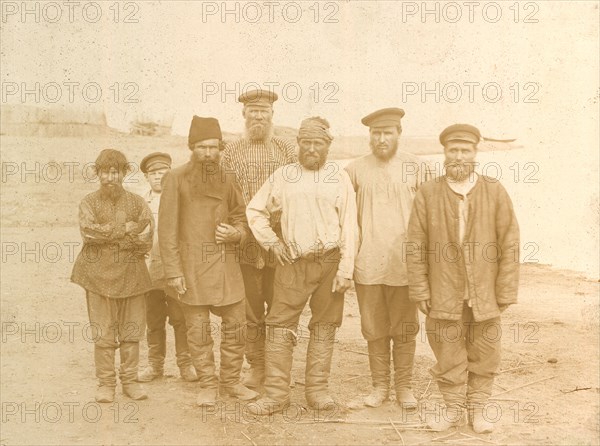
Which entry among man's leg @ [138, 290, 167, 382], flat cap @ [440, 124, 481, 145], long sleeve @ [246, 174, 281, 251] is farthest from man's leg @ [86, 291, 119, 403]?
flat cap @ [440, 124, 481, 145]

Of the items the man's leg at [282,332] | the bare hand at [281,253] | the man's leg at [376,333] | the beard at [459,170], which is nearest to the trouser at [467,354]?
the man's leg at [376,333]

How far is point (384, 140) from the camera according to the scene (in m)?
4.89

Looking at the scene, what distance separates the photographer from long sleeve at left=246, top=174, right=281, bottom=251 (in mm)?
4805

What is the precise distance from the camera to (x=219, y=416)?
15.5ft

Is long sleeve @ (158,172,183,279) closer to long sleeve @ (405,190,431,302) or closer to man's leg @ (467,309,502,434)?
long sleeve @ (405,190,431,302)

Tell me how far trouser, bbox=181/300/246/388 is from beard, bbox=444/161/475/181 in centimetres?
191

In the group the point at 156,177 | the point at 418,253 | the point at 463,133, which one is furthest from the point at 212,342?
the point at 463,133

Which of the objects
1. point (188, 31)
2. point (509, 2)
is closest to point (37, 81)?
point (188, 31)

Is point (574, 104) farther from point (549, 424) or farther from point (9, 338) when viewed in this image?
→ point (9, 338)

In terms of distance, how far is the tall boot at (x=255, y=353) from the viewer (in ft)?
17.5

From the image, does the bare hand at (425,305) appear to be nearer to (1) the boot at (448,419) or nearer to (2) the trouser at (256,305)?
(1) the boot at (448,419)

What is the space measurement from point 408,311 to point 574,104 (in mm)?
5376

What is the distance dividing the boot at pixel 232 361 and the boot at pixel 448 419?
1444 millimetres

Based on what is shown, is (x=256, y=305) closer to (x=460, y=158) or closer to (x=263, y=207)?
(x=263, y=207)
